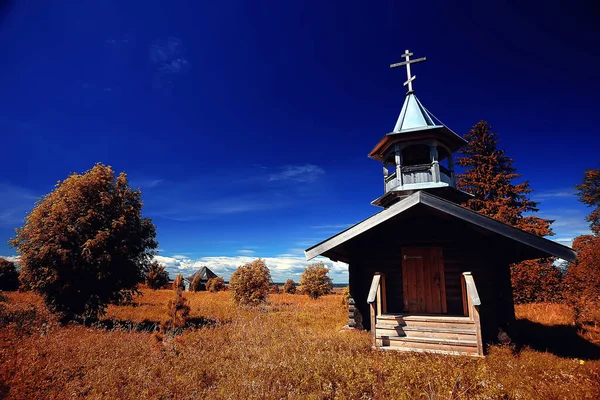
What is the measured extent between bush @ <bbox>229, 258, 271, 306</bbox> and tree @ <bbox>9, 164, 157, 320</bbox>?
29.6 feet

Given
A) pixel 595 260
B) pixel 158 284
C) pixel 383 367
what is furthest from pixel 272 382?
pixel 158 284

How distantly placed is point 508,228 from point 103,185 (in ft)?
50.5

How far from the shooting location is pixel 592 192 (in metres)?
31.0

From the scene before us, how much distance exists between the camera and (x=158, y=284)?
36.6m

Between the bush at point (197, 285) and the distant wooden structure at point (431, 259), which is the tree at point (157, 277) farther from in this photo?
the distant wooden structure at point (431, 259)

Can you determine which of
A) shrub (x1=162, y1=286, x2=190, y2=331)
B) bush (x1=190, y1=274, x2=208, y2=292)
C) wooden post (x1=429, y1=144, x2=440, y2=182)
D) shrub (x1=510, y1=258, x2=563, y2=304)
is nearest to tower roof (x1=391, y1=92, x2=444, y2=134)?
wooden post (x1=429, y1=144, x2=440, y2=182)

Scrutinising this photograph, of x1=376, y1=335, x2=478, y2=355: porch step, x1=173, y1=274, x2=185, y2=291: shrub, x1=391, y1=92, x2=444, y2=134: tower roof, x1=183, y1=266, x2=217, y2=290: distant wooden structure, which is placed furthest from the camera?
x1=183, y1=266, x2=217, y2=290: distant wooden structure

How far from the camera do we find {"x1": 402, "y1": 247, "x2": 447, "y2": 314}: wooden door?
948 centimetres

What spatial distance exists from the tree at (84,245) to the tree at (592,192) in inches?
1627

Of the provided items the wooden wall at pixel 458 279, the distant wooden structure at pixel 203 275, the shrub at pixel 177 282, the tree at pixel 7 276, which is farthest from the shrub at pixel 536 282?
the tree at pixel 7 276

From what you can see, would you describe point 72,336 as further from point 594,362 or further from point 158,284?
point 158,284

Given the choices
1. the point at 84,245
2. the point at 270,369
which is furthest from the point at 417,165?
the point at 84,245

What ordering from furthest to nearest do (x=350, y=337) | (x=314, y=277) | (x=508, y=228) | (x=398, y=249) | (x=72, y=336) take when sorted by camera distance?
(x=314, y=277)
(x=398, y=249)
(x=72, y=336)
(x=350, y=337)
(x=508, y=228)

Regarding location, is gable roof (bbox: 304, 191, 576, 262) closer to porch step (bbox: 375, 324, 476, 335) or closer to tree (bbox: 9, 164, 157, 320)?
porch step (bbox: 375, 324, 476, 335)
